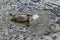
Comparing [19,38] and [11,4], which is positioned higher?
[11,4]

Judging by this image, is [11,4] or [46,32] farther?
[11,4]

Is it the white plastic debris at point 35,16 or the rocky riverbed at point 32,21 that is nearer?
the rocky riverbed at point 32,21

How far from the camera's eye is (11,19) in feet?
4.74

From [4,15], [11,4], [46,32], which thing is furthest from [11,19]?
[46,32]

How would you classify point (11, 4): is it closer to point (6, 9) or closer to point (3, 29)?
point (6, 9)

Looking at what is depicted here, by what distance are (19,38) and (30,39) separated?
9cm

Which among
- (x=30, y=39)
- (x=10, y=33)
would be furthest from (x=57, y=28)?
(x=10, y=33)

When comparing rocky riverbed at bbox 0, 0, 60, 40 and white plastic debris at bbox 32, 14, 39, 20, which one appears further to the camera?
white plastic debris at bbox 32, 14, 39, 20

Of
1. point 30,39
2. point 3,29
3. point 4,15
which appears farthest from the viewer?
point 4,15

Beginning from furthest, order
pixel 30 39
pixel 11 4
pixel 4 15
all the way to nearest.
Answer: pixel 11 4, pixel 4 15, pixel 30 39

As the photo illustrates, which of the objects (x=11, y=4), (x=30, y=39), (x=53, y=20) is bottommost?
(x=30, y=39)

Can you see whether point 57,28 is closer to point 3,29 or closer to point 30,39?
point 30,39

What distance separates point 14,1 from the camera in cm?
168

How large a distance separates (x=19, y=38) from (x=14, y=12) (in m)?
0.37
